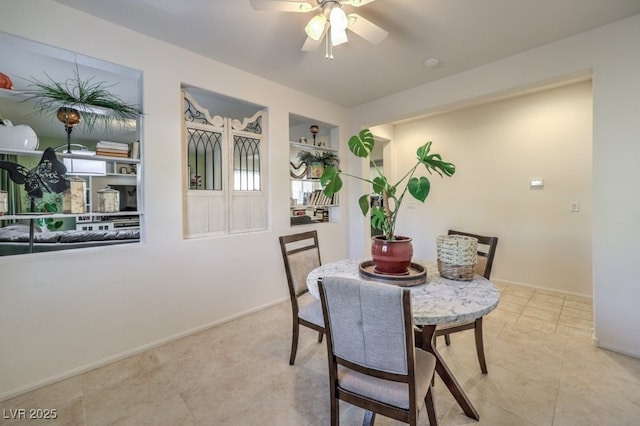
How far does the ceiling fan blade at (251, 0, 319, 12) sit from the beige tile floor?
233 cm

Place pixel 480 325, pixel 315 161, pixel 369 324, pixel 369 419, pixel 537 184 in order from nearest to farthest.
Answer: pixel 369 324, pixel 369 419, pixel 480 325, pixel 537 184, pixel 315 161

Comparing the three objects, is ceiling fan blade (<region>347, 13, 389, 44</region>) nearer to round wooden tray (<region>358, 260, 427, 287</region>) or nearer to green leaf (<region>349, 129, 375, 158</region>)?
green leaf (<region>349, 129, 375, 158</region>)

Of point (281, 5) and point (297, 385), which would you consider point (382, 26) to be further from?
point (297, 385)

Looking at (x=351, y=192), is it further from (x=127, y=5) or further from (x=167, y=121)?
(x=127, y=5)

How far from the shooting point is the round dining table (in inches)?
45.3

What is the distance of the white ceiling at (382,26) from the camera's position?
6.12 feet

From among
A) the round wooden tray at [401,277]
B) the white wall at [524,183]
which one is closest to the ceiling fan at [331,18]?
the round wooden tray at [401,277]

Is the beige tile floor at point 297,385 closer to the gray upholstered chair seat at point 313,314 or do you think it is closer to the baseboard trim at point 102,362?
the baseboard trim at point 102,362

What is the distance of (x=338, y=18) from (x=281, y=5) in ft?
1.13

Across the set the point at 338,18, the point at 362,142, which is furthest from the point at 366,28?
the point at 362,142

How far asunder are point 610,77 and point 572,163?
56.0 inches

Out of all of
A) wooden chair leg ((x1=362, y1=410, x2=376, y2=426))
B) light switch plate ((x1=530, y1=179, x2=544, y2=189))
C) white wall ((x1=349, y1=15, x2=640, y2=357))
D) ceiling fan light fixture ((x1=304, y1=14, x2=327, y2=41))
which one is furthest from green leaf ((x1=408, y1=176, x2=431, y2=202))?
light switch plate ((x1=530, y1=179, x2=544, y2=189))

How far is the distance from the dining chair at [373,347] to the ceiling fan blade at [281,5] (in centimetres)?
159

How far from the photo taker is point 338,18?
1630mm
